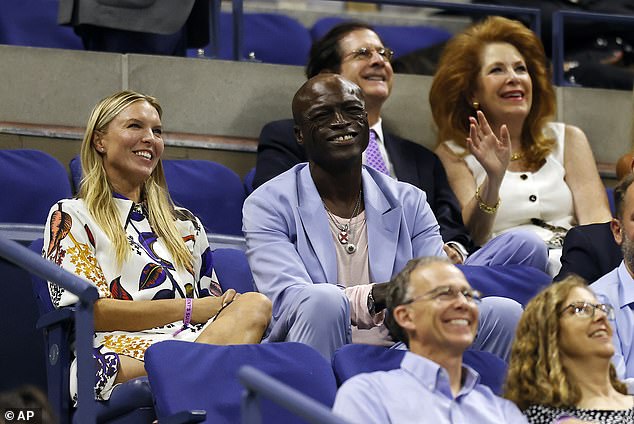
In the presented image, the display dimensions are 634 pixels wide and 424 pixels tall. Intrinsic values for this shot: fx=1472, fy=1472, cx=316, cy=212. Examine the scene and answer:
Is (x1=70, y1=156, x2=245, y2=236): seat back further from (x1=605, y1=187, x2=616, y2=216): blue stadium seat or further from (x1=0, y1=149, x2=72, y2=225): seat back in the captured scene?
(x1=605, y1=187, x2=616, y2=216): blue stadium seat

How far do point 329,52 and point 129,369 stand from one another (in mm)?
1938

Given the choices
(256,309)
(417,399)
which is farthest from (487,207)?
(417,399)

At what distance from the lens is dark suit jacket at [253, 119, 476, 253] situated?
199 inches

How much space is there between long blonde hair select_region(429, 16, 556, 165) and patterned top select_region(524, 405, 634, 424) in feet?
7.11

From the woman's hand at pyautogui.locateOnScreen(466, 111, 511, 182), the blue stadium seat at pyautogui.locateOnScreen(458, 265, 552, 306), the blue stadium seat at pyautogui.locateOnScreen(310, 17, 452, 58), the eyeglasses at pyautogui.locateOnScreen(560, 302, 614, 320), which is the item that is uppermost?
the blue stadium seat at pyautogui.locateOnScreen(310, 17, 452, 58)

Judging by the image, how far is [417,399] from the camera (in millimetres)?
3320

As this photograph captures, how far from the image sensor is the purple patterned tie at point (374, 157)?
5.24m

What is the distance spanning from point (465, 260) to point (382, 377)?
4.72ft

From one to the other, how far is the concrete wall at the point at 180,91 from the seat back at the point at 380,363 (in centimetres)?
214

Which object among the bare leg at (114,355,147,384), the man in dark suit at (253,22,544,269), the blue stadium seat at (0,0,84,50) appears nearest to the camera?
the bare leg at (114,355,147,384)

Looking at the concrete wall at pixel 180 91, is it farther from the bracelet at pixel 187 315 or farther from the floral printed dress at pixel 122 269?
the bracelet at pixel 187 315

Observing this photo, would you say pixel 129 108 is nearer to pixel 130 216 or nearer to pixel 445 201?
pixel 130 216

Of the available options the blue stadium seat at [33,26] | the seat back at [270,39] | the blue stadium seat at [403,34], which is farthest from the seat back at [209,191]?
the blue stadium seat at [403,34]

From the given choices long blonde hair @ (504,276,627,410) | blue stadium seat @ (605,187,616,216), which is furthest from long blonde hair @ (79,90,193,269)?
blue stadium seat @ (605,187,616,216)
